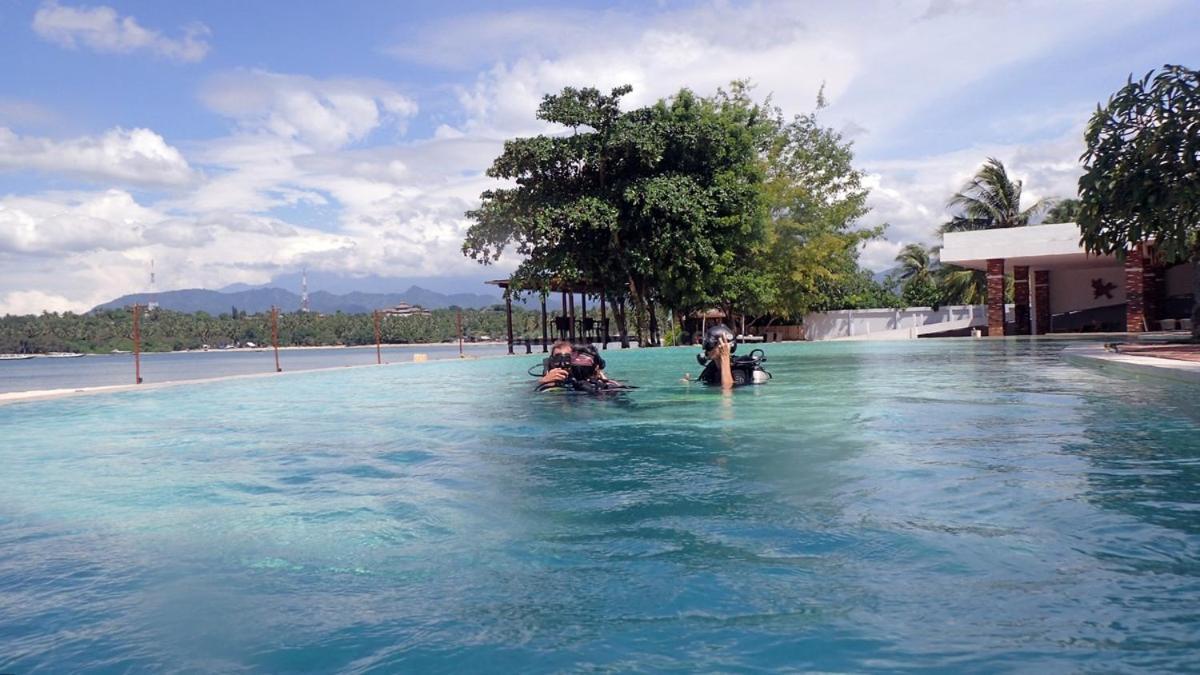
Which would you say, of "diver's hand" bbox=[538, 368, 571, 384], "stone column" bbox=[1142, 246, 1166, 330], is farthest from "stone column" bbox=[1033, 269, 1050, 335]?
"diver's hand" bbox=[538, 368, 571, 384]

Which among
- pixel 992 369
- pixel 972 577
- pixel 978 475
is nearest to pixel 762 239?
pixel 992 369

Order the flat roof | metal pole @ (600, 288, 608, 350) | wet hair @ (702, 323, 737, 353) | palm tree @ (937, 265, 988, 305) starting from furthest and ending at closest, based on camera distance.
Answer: palm tree @ (937, 265, 988, 305) → metal pole @ (600, 288, 608, 350) → the flat roof → wet hair @ (702, 323, 737, 353)

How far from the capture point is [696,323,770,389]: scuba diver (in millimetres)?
13289

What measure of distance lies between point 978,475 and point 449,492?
371 cm

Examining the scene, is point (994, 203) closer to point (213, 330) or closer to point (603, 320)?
point (603, 320)

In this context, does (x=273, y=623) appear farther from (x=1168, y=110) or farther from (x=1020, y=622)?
(x=1168, y=110)

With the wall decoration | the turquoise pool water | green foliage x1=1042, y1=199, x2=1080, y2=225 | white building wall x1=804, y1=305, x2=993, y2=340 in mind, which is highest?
green foliage x1=1042, y1=199, x2=1080, y2=225

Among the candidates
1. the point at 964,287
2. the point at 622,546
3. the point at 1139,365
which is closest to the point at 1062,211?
the point at 964,287

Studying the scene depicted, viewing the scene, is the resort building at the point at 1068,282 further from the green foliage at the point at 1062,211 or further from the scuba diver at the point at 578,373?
the scuba diver at the point at 578,373

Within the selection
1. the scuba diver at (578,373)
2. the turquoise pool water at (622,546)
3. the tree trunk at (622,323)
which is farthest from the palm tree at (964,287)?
the turquoise pool water at (622,546)

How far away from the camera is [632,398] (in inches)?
496

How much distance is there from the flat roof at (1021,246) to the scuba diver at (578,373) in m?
21.7

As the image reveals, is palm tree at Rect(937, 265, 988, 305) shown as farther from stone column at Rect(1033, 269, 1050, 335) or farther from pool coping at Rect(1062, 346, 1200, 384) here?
pool coping at Rect(1062, 346, 1200, 384)

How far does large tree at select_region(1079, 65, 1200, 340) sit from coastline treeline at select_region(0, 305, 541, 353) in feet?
218
